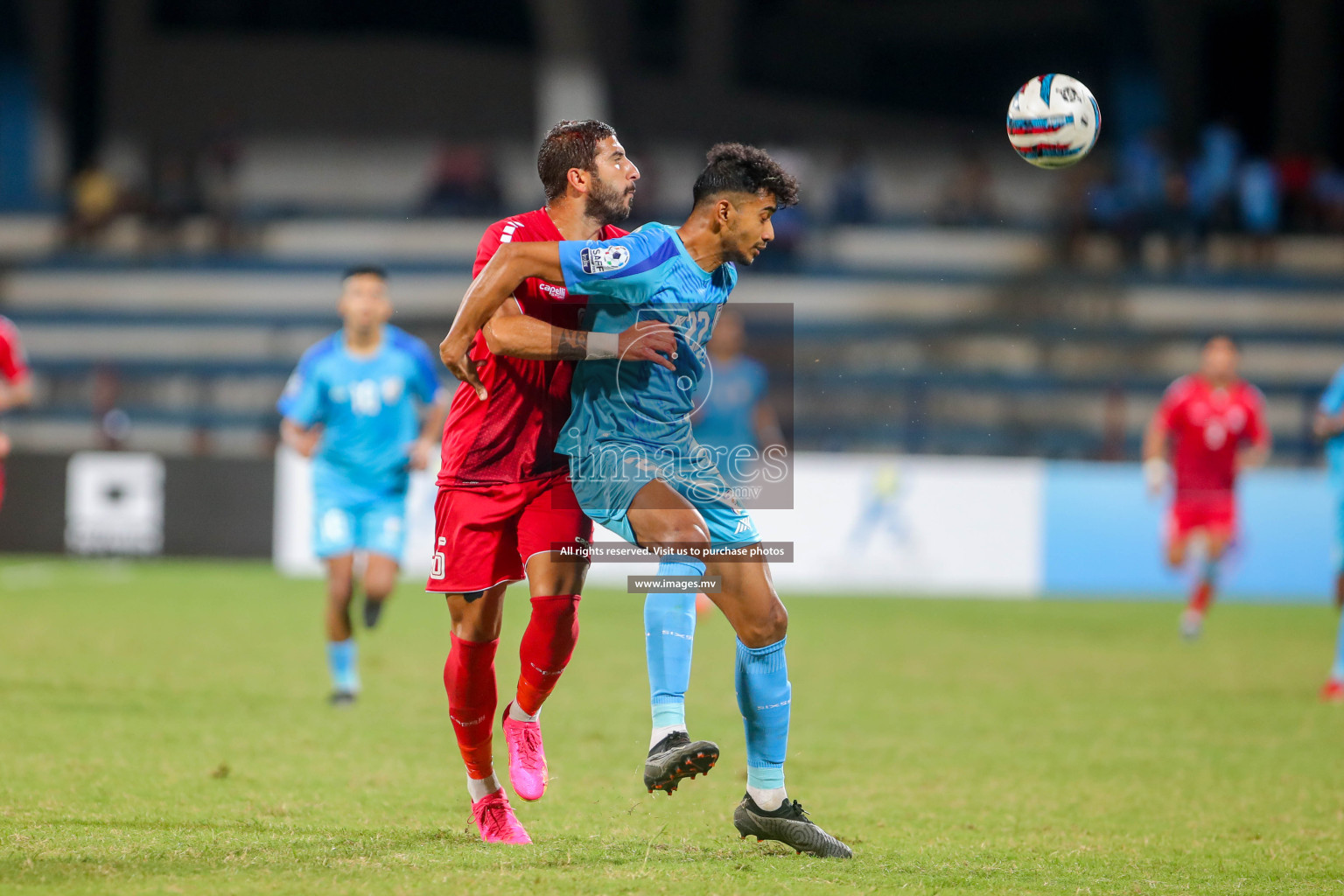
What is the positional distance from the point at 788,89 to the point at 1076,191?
21.4ft

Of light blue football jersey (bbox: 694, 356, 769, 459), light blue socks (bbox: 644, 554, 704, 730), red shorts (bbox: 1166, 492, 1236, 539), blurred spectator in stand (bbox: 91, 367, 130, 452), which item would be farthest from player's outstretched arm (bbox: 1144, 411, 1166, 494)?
blurred spectator in stand (bbox: 91, 367, 130, 452)

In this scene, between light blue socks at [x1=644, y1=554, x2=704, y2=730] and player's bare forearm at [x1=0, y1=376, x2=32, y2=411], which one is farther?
player's bare forearm at [x1=0, y1=376, x2=32, y2=411]

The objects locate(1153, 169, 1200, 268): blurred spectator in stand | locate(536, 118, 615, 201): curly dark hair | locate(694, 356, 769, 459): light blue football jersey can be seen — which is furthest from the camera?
locate(1153, 169, 1200, 268): blurred spectator in stand

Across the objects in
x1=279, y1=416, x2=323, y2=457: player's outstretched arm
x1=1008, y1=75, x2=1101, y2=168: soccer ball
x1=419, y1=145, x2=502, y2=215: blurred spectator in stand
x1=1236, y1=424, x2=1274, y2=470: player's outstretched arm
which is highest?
x1=419, y1=145, x2=502, y2=215: blurred spectator in stand

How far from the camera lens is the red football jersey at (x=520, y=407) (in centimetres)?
525

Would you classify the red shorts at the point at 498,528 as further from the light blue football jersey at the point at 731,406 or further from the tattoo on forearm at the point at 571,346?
the light blue football jersey at the point at 731,406

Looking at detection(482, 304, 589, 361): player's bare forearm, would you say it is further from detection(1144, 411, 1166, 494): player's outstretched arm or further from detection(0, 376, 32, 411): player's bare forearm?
detection(1144, 411, 1166, 494): player's outstretched arm

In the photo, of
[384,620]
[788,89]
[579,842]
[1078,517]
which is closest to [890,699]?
[579,842]

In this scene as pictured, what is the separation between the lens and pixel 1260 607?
16.2 metres

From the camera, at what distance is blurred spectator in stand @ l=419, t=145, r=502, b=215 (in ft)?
78.7

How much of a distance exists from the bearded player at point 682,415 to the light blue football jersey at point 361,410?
4.07 metres

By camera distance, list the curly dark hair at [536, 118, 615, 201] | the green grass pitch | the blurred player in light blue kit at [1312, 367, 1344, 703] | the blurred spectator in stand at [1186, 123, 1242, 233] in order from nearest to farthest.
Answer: the green grass pitch < the curly dark hair at [536, 118, 615, 201] < the blurred player in light blue kit at [1312, 367, 1344, 703] < the blurred spectator in stand at [1186, 123, 1242, 233]

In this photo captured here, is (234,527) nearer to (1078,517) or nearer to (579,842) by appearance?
(1078,517)

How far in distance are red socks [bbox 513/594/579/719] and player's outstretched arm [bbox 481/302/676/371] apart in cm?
85
